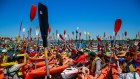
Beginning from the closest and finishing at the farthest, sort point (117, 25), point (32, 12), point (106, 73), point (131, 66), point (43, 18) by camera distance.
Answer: point (43, 18)
point (131, 66)
point (32, 12)
point (106, 73)
point (117, 25)

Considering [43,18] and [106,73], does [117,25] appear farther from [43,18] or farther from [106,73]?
[43,18]

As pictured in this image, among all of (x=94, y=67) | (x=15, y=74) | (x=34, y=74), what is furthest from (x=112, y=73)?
(x=15, y=74)

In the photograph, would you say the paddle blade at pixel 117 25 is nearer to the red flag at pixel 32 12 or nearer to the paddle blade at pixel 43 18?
the red flag at pixel 32 12

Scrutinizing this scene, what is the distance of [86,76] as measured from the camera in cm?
595

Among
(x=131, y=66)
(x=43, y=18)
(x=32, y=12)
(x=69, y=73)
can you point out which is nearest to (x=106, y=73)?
(x=69, y=73)

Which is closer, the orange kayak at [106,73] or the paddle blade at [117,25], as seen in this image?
the orange kayak at [106,73]

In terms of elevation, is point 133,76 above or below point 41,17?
below

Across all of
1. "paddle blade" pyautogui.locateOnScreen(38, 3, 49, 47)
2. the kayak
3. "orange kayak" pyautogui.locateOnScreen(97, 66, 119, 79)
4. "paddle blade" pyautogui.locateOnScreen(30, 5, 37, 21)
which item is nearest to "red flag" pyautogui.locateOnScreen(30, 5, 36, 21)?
"paddle blade" pyautogui.locateOnScreen(30, 5, 37, 21)

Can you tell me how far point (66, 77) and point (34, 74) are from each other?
214 centimetres

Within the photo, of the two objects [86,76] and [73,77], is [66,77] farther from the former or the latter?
[86,76]

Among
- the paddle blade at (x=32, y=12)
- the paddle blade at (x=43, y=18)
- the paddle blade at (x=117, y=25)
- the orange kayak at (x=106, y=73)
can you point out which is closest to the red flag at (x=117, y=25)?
the paddle blade at (x=117, y=25)

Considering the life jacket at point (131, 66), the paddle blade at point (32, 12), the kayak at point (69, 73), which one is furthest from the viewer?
the paddle blade at point (32, 12)

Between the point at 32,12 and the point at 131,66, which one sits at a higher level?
the point at 32,12

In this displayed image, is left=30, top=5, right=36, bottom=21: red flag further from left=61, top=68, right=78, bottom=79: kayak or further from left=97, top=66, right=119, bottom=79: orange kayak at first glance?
left=97, top=66, right=119, bottom=79: orange kayak
